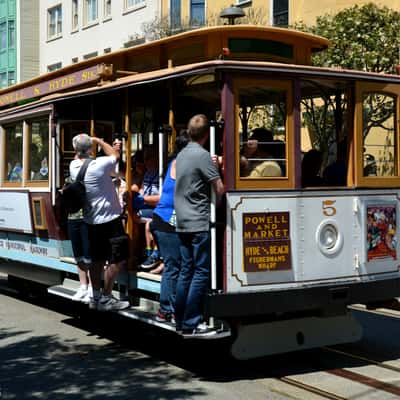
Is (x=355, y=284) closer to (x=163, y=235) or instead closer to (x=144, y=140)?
(x=163, y=235)

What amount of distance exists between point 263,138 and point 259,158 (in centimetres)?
22

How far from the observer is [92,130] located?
889 centimetres

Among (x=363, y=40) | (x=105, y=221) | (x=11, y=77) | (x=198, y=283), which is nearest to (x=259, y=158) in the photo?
(x=198, y=283)

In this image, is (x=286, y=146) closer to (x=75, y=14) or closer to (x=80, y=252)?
(x=80, y=252)

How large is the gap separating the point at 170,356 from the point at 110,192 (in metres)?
1.75


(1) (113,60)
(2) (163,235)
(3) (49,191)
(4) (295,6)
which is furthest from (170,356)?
(4) (295,6)

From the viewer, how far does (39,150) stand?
31.3ft

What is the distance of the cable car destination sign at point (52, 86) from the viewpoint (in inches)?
340

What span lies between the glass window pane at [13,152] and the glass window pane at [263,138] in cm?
388

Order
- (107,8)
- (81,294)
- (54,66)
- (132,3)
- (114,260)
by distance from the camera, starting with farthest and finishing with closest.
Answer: (54,66), (107,8), (132,3), (81,294), (114,260)

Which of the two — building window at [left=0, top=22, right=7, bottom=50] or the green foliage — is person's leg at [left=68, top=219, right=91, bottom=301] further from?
building window at [left=0, top=22, right=7, bottom=50]

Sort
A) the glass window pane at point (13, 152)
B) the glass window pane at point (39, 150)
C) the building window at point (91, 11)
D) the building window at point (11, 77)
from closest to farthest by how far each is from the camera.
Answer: the glass window pane at point (39, 150), the glass window pane at point (13, 152), the building window at point (91, 11), the building window at point (11, 77)

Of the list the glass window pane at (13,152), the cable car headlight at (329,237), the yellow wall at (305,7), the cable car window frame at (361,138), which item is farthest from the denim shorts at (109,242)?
the yellow wall at (305,7)

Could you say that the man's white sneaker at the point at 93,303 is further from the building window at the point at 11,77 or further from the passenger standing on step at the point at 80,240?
the building window at the point at 11,77
